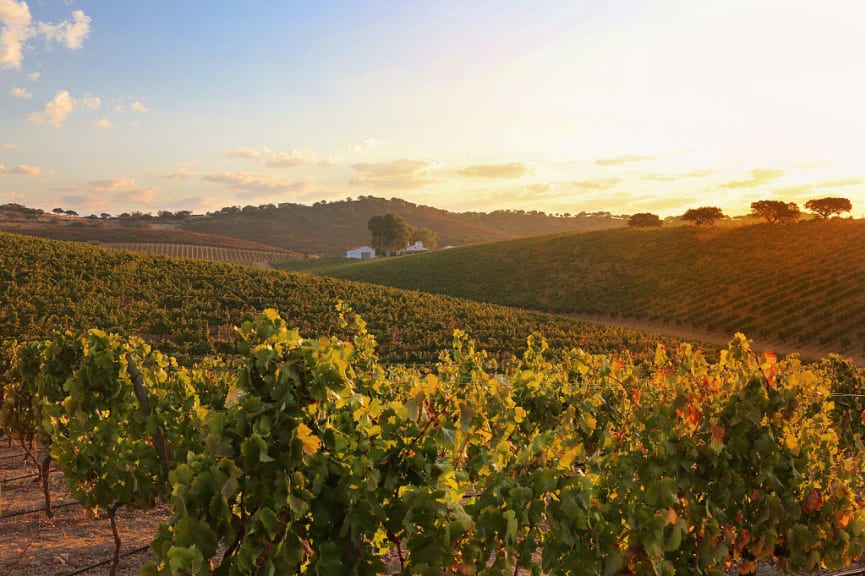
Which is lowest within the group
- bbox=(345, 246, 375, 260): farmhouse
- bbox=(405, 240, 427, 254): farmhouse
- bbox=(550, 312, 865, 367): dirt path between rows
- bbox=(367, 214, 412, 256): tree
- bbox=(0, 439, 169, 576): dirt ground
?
bbox=(550, 312, 865, 367): dirt path between rows

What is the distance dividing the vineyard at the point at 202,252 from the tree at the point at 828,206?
75104mm

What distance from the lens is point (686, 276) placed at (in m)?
55.1

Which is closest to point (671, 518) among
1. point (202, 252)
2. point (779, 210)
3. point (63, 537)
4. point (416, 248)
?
point (63, 537)

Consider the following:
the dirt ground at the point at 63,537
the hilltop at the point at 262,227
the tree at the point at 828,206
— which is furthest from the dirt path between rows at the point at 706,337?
the hilltop at the point at 262,227

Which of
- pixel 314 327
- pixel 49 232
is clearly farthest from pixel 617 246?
pixel 49 232

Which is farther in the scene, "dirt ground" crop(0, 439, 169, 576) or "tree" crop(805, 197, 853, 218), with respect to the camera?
"tree" crop(805, 197, 853, 218)

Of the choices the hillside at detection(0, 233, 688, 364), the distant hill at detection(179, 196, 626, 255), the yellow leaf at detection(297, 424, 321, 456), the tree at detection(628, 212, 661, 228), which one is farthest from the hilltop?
the yellow leaf at detection(297, 424, 321, 456)

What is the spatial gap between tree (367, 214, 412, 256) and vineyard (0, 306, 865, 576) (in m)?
96.2

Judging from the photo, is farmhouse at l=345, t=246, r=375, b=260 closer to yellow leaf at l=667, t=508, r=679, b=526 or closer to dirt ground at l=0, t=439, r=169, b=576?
dirt ground at l=0, t=439, r=169, b=576

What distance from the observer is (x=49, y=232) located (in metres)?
87.9

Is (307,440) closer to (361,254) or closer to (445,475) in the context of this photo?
(445,475)

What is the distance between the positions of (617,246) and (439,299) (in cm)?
3314

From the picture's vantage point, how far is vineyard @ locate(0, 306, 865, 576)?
10.4ft

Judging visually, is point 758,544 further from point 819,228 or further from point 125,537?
point 819,228
